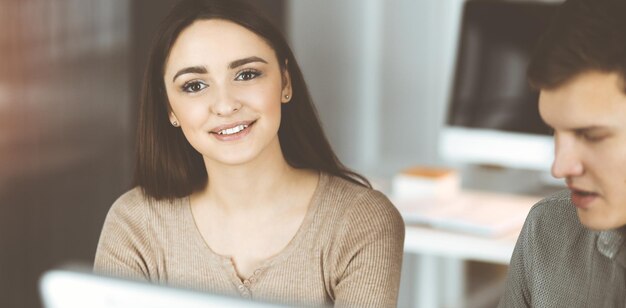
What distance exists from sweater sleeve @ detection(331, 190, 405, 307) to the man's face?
51cm

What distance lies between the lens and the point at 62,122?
327cm

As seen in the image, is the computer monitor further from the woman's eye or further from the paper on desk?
the woman's eye

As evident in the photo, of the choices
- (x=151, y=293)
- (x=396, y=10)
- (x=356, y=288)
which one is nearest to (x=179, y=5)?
(x=356, y=288)

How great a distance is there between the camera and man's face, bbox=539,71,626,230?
1257mm

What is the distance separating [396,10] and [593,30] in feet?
8.78

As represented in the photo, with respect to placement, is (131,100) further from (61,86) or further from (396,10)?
(396,10)

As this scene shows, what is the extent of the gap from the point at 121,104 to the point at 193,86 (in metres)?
1.66

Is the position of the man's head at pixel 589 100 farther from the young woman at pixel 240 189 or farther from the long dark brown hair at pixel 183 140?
the long dark brown hair at pixel 183 140

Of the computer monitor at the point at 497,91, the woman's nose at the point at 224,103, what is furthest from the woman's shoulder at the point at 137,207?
the computer monitor at the point at 497,91

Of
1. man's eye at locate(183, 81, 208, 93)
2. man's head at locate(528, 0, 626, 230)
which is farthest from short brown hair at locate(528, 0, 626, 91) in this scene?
man's eye at locate(183, 81, 208, 93)

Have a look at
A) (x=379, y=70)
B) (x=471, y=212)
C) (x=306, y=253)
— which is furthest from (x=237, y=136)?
(x=379, y=70)

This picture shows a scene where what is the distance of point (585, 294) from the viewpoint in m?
1.51

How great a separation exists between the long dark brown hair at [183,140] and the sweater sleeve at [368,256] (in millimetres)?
110

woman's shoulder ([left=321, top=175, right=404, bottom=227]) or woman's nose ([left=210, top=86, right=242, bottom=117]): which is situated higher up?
woman's nose ([left=210, top=86, right=242, bottom=117])
